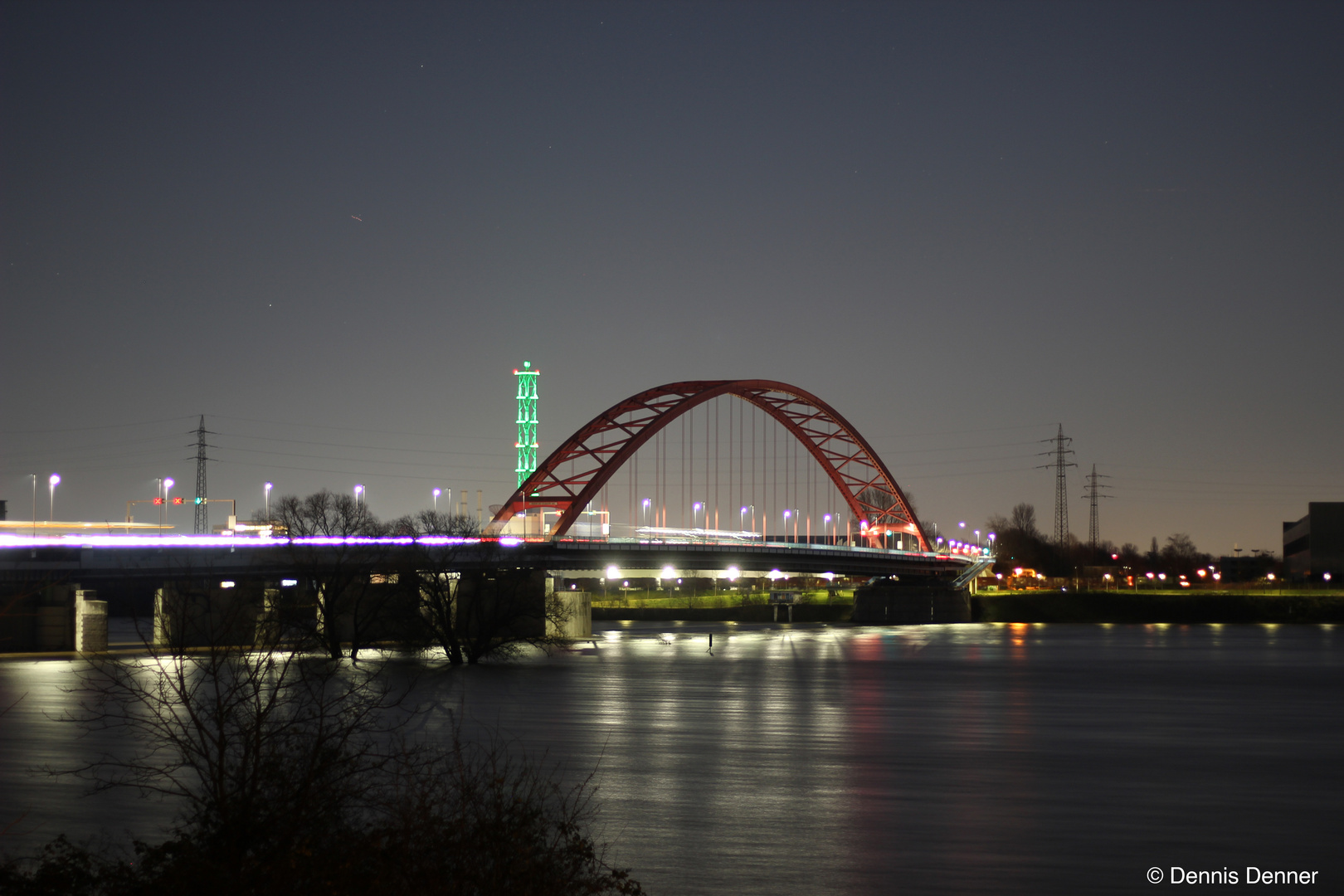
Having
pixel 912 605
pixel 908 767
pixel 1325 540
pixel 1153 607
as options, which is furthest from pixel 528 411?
pixel 908 767

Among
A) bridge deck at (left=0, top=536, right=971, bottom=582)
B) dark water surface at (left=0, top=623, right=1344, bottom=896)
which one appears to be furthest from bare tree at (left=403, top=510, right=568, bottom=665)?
dark water surface at (left=0, top=623, right=1344, bottom=896)

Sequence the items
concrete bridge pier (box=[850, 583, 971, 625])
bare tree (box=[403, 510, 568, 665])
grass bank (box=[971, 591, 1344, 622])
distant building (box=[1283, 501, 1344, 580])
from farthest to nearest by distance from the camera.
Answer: distant building (box=[1283, 501, 1344, 580])
concrete bridge pier (box=[850, 583, 971, 625])
grass bank (box=[971, 591, 1344, 622])
bare tree (box=[403, 510, 568, 665])

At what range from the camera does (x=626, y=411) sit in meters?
90.5

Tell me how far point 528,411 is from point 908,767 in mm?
98414

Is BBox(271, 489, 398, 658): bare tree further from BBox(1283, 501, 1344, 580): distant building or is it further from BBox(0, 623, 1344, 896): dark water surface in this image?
BBox(1283, 501, 1344, 580): distant building

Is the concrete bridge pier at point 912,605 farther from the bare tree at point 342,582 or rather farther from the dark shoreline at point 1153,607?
the bare tree at point 342,582

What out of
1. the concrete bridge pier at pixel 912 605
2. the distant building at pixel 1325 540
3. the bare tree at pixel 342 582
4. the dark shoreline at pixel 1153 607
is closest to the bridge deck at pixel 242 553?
the bare tree at pixel 342 582

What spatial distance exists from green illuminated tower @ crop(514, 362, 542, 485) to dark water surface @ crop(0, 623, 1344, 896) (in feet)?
231

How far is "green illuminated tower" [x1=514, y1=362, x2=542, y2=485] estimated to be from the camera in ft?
385

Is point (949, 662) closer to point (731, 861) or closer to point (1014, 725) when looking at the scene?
point (1014, 725)

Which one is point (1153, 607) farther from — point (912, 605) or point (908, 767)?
Result: point (908, 767)

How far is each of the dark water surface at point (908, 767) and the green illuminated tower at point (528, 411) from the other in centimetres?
7055

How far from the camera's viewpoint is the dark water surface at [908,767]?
14.5 metres

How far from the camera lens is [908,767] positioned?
21719 mm
